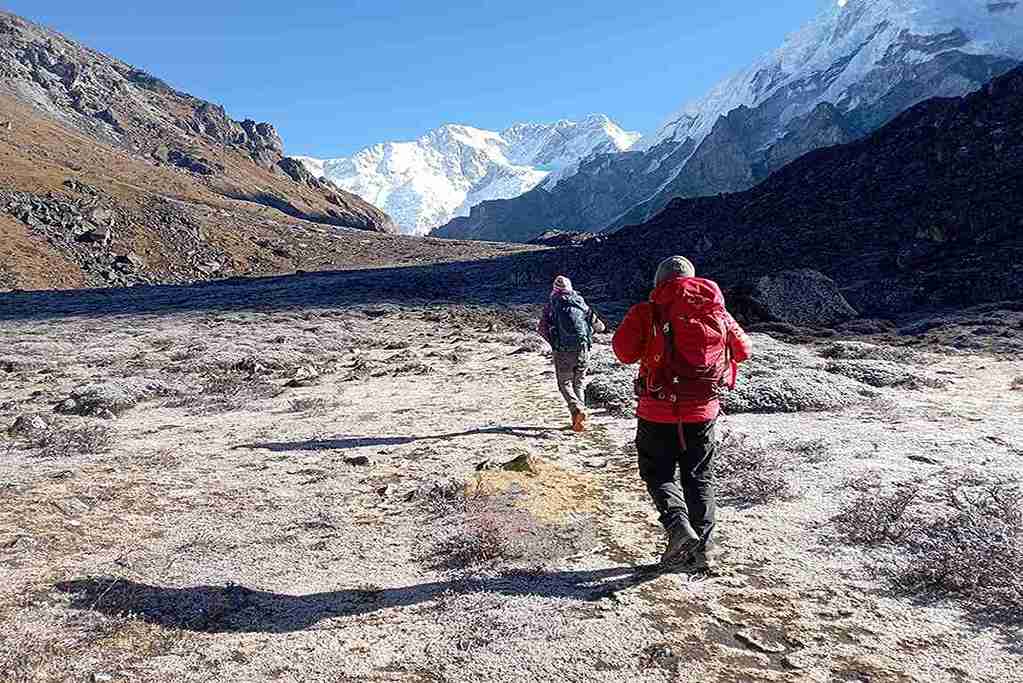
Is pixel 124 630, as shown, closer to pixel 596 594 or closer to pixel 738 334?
pixel 596 594

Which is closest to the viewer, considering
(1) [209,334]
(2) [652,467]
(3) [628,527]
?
(2) [652,467]

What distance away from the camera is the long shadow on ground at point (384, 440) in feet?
34.7

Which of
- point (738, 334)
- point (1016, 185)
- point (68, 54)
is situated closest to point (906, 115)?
point (1016, 185)

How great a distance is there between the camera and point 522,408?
1331cm

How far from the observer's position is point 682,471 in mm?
6008

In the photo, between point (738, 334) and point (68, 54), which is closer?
point (738, 334)

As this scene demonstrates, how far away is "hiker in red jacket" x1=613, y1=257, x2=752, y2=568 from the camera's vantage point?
19.0 feet

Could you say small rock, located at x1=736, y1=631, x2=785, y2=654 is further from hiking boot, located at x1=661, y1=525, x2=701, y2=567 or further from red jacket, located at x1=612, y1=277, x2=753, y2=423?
red jacket, located at x1=612, y1=277, x2=753, y2=423

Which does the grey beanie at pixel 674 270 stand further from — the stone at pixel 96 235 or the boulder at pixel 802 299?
the stone at pixel 96 235

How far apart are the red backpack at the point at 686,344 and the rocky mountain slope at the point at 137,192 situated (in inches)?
2232

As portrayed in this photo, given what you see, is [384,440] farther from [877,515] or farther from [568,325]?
[877,515]

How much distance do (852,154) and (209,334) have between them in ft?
160

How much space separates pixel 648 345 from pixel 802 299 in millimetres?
25522

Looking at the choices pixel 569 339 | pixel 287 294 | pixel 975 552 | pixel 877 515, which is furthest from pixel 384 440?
pixel 287 294
